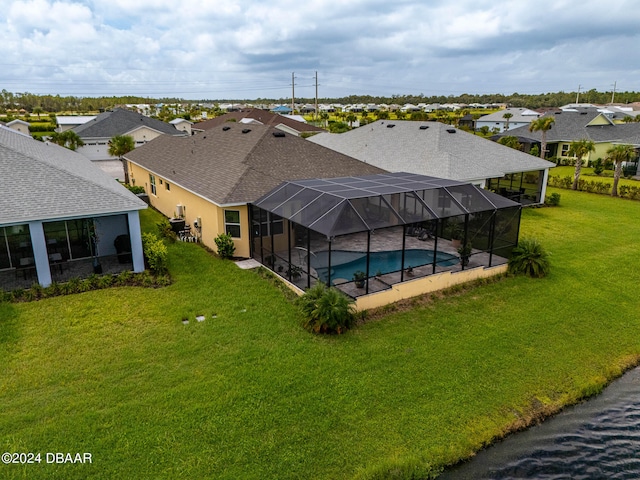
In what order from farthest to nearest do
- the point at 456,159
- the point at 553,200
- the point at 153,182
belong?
the point at 553,200 → the point at 153,182 → the point at 456,159

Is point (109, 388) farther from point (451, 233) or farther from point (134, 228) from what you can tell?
point (451, 233)

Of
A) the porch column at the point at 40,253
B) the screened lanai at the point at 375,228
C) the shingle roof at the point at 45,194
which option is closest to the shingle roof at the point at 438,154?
the screened lanai at the point at 375,228

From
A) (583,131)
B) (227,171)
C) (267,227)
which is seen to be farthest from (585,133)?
(267,227)

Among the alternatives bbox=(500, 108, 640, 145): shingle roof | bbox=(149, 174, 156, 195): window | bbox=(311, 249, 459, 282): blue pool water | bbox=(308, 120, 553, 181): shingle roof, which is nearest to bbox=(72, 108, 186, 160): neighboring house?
bbox=(149, 174, 156, 195): window

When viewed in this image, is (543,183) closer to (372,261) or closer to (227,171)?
(372,261)

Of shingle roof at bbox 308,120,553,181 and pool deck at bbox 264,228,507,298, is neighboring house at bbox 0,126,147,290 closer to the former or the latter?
pool deck at bbox 264,228,507,298

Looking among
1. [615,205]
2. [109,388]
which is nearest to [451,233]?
[109,388]
